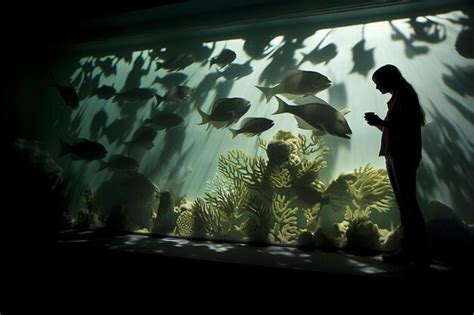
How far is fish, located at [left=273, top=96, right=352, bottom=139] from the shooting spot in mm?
3383

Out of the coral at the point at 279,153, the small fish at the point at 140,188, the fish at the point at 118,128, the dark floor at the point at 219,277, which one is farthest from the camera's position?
the fish at the point at 118,128

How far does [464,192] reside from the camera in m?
3.39

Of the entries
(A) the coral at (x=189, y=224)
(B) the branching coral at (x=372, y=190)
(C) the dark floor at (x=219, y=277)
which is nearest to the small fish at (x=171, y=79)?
(A) the coral at (x=189, y=224)

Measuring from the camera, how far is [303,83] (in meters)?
3.78

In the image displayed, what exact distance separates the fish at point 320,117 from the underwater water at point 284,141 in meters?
0.02

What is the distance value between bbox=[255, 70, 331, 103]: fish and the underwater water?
1cm

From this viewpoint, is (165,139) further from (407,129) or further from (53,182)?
(407,129)

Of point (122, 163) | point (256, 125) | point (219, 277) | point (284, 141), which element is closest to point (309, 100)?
point (284, 141)

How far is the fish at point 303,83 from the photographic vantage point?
3.70 m

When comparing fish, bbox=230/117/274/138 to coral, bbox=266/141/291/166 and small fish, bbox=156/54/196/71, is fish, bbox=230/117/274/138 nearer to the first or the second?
coral, bbox=266/141/291/166

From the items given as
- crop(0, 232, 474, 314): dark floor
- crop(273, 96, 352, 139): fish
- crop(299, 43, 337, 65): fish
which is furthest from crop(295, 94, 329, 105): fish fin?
crop(0, 232, 474, 314): dark floor

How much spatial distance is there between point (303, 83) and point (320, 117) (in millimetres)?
599

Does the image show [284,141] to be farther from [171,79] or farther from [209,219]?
[171,79]

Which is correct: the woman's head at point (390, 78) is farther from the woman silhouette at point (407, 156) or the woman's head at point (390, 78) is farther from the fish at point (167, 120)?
the fish at point (167, 120)
